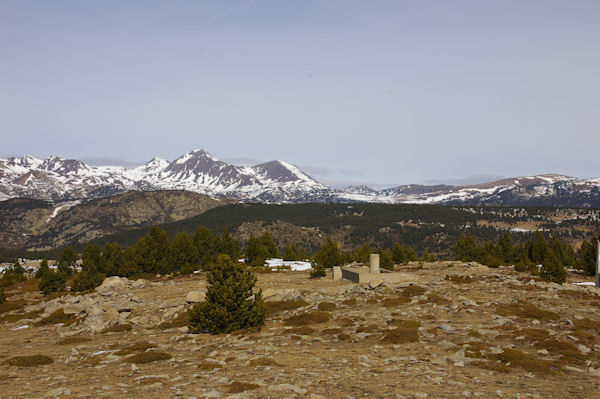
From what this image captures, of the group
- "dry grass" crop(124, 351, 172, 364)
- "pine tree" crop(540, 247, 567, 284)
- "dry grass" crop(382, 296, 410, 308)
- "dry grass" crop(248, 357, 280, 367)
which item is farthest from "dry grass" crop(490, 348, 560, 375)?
"pine tree" crop(540, 247, 567, 284)

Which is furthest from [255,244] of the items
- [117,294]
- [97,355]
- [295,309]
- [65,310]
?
[97,355]

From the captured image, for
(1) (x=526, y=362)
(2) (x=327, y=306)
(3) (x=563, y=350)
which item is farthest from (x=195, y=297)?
(3) (x=563, y=350)

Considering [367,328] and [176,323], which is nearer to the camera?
[367,328]

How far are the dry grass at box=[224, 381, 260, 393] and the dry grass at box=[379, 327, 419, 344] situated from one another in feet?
33.0

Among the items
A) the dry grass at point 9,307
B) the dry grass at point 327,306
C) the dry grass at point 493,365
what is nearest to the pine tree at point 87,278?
the dry grass at point 9,307

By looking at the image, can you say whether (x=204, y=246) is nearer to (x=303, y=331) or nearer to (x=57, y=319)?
(x=57, y=319)

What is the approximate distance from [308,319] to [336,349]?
8.45 metres

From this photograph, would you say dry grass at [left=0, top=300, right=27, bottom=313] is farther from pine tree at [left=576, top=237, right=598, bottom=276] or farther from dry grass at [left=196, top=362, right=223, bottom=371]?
pine tree at [left=576, top=237, right=598, bottom=276]

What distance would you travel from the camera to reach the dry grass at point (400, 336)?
74.7 feet

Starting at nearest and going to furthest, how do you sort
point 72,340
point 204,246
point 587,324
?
point 587,324, point 72,340, point 204,246

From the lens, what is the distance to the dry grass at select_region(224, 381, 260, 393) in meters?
15.0

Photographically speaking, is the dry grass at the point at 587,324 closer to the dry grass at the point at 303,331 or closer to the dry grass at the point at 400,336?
the dry grass at the point at 400,336

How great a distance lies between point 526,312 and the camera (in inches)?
1126

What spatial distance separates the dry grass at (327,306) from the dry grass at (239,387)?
19749 millimetres
